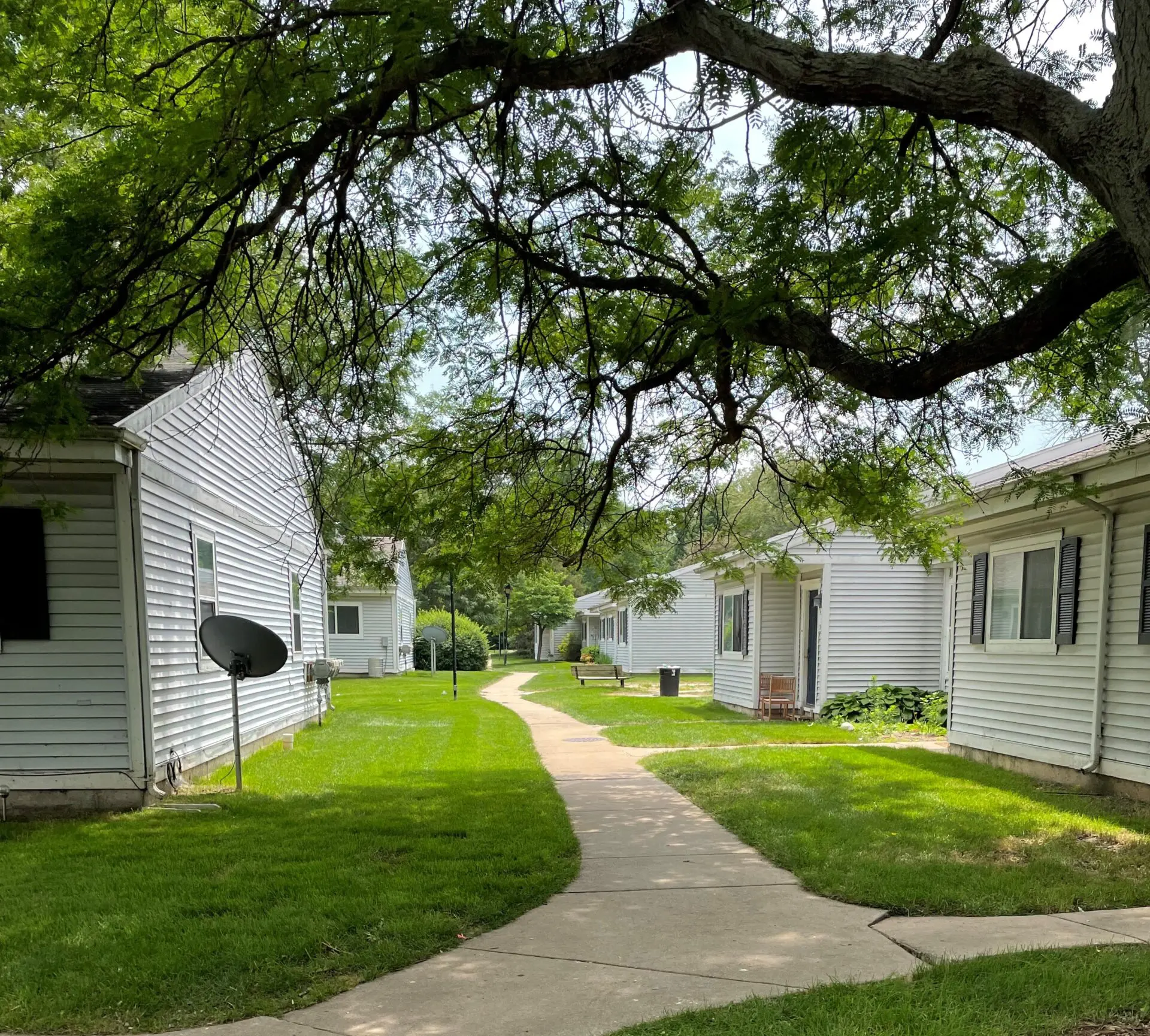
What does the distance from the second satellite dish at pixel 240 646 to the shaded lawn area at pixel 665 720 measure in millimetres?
6203

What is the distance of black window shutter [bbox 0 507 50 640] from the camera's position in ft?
24.9

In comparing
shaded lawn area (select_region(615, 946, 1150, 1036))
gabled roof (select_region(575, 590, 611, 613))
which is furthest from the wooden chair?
gabled roof (select_region(575, 590, 611, 613))

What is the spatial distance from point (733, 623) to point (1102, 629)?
458 inches

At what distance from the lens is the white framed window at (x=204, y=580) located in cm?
958

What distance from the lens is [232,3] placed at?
6.13m

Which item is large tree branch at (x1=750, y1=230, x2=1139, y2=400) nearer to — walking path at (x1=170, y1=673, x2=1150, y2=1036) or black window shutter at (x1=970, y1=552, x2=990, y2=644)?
walking path at (x1=170, y1=673, x2=1150, y2=1036)

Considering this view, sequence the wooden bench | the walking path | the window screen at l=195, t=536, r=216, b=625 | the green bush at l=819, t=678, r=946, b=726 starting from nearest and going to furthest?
the walking path → the window screen at l=195, t=536, r=216, b=625 → the green bush at l=819, t=678, r=946, b=726 → the wooden bench

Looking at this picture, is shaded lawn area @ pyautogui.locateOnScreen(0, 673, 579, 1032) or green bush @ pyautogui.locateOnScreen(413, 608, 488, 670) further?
green bush @ pyautogui.locateOnScreen(413, 608, 488, 670)

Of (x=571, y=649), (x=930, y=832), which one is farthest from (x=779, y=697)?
(x=571, y=649)

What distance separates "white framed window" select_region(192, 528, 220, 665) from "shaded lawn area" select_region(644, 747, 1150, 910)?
5.72 meters

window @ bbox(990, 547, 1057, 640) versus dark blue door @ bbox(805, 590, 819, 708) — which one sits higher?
window @ bbox(990, 547, 1057, 640)

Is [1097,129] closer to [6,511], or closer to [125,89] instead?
[125,89]

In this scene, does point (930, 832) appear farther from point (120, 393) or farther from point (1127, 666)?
point (120, 393)

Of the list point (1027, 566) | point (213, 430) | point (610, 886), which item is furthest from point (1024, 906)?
point (213, 430)
